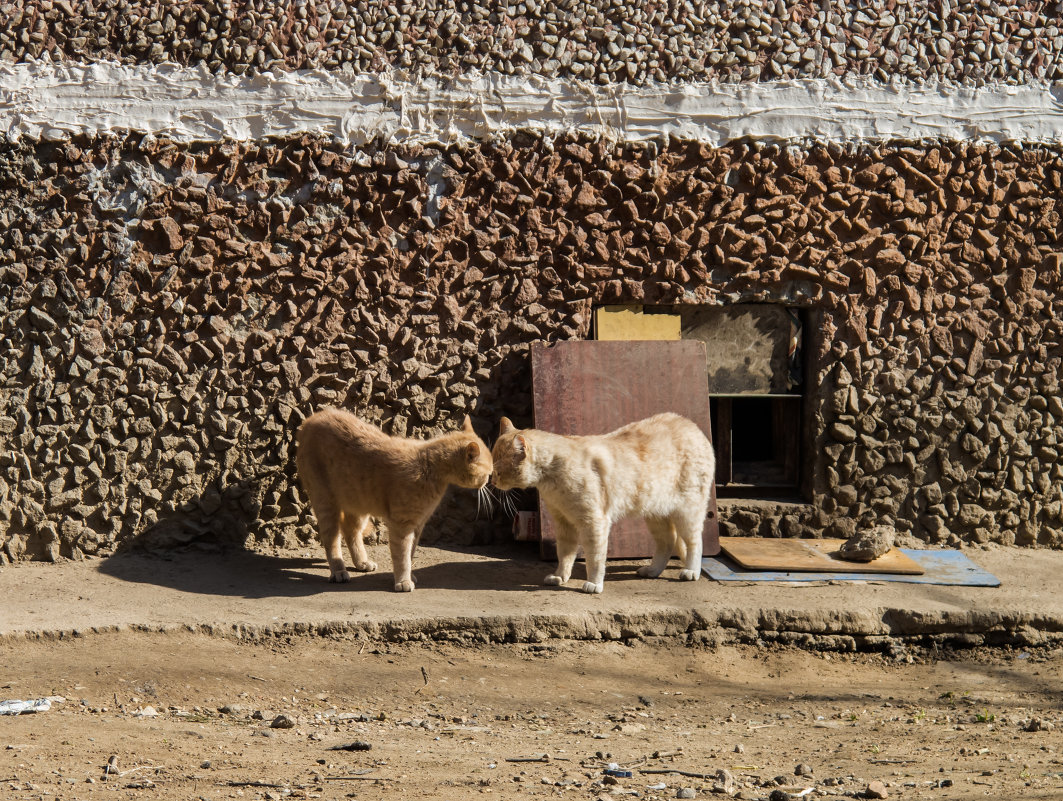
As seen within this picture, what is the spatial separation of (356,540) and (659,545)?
1879 mm

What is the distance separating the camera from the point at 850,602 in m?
6.19

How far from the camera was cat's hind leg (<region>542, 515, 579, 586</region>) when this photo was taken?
636 cm

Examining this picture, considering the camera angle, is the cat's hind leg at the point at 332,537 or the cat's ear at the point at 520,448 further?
the cat's hind leg at the point at 332,537

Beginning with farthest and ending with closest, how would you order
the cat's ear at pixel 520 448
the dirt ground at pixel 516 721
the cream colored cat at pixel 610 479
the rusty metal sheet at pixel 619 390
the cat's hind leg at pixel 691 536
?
the rusty metal sheet at pixel 619 390 < the cat's hind leg at pixel 691 536 < the cream colored cat at pixel 610 479 < the cat's ear at pixel 520 448 < the dirt ground at pixel 516 721

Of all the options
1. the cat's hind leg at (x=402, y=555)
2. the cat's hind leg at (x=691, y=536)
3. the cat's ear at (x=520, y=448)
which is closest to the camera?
the cat's ear at (x=520, y=448)

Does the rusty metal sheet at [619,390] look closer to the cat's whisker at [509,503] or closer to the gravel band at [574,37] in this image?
the cat's whisker at [509,503]

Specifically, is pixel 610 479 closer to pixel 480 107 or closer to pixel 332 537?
pixel 332 537

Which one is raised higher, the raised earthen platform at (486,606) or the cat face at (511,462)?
the cat face at (511,462)

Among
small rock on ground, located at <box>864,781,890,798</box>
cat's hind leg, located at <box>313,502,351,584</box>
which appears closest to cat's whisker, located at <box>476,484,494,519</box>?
cat's hind leg, located at <box>313,502,351,584</box>

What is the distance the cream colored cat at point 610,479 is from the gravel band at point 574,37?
95.7 inches

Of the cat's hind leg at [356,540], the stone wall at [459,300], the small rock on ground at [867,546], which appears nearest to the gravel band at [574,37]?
the stone wall at [459,300]

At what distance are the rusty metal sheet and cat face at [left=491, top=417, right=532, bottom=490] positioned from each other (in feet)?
2.84

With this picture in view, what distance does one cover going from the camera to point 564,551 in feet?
21.0

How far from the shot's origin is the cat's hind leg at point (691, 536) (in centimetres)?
652
